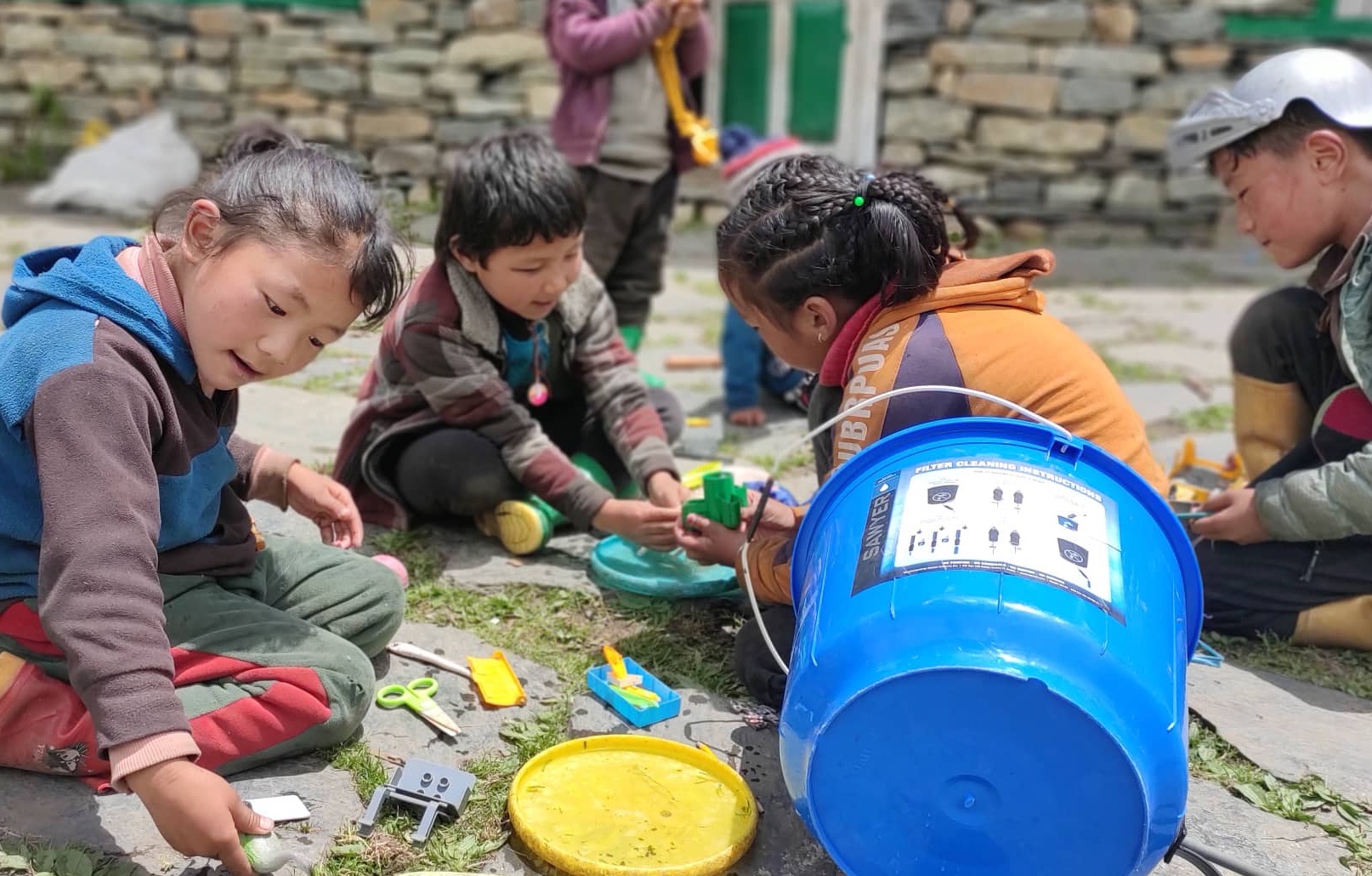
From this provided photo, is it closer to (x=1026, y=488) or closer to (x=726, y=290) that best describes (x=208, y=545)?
(x=726, y=290)

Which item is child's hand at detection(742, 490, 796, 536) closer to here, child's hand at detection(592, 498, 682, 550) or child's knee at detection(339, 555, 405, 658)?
child's hand at detection(592, 498, 682, 550)

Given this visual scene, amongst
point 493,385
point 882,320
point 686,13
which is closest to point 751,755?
point 882,320

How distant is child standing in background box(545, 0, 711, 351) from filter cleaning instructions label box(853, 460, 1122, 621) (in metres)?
2.43

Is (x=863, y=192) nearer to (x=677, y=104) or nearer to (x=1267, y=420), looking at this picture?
(x=1267, y=420)

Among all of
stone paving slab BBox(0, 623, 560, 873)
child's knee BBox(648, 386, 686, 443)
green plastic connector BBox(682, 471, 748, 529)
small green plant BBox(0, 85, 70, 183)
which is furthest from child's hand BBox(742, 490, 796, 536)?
small green plant BBox(0, 85, 70, 183)

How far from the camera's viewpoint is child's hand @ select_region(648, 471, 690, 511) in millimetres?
2609

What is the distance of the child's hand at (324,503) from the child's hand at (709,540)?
23.7 inches

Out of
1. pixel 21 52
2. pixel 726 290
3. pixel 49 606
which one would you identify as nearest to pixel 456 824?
pixel 49 606

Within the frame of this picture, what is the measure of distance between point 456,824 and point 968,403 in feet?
3.19

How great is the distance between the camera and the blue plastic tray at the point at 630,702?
6.43ft

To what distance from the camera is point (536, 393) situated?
2783 mm

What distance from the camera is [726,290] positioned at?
7.18 feet

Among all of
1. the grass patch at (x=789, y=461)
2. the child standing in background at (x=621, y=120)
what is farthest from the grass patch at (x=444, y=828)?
the child standing in background at (x=621, y=120)

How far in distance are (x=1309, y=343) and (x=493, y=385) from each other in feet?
5.98
